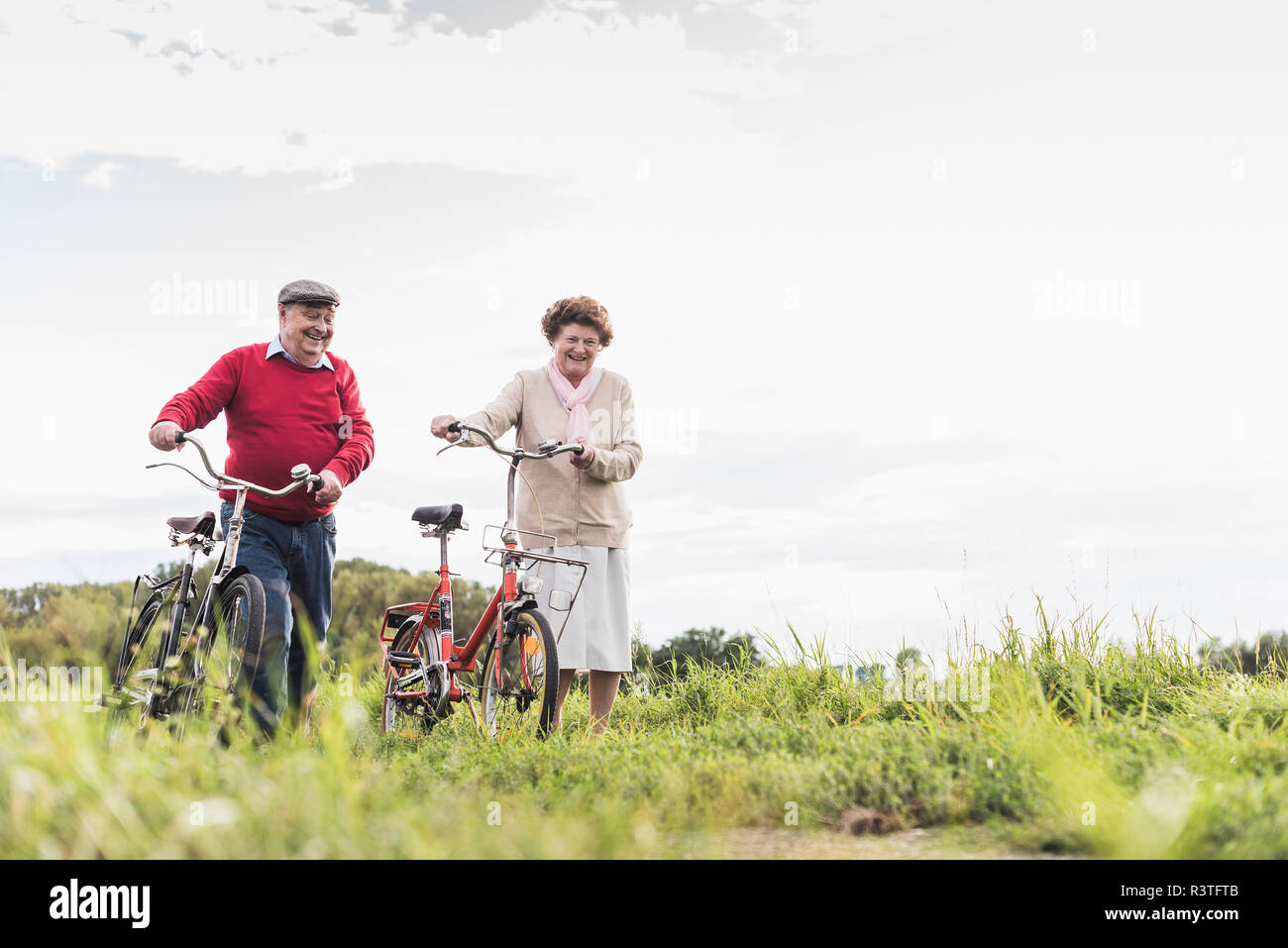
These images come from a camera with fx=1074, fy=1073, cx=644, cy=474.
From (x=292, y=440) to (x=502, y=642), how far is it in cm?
157

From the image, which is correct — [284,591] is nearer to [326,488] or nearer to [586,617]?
[326,488]

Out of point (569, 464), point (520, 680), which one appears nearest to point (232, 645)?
point (520, 680)

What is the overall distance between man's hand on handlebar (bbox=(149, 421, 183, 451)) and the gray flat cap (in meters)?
1.03

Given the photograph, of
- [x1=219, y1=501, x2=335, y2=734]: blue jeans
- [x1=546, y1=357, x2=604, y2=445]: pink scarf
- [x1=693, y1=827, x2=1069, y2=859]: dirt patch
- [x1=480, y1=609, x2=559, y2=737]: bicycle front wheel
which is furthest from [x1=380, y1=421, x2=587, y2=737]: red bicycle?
[x1=693, y1=827, x2=1069, y2=859]: dirt patch

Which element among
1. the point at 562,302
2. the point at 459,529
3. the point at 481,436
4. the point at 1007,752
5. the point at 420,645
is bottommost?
the point at 1007,752

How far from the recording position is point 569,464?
19.7 feet

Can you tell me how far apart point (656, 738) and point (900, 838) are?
1.80 m

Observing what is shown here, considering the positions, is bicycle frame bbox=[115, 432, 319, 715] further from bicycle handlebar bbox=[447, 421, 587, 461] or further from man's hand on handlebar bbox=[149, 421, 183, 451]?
bicycle handlebar bbox=[447, 421, 587, 461]
